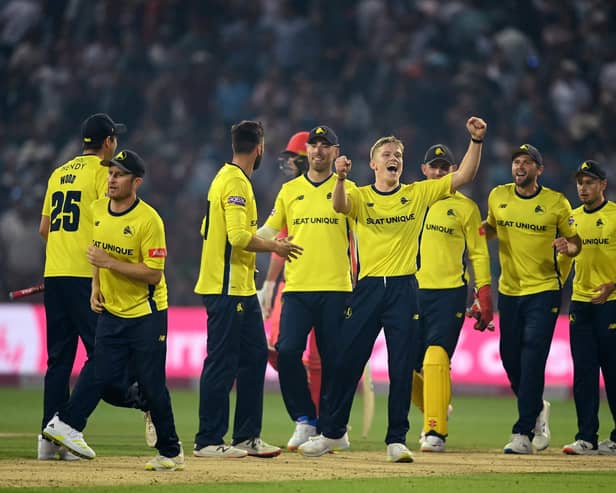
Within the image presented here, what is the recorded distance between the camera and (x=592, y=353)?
9.70 meters

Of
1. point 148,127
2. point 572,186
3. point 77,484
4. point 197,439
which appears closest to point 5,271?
point 148,127

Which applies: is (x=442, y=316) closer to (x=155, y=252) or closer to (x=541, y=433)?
(x=541, y=433)

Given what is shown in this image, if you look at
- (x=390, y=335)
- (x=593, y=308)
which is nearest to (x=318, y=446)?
(x=390, y=335)

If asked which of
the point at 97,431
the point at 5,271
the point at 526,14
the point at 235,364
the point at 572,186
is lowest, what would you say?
the point at 97,431

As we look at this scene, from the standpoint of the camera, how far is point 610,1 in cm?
2027

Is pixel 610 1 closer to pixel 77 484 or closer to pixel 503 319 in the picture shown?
pixel 503 319

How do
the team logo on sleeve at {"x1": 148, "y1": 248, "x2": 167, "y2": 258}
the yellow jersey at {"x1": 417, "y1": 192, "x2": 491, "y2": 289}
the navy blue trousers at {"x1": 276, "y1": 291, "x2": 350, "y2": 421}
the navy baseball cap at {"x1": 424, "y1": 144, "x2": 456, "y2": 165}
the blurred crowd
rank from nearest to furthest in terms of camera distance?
the team logo on sleeve at {"x1": 148, "y1": 248, "x2": 167, "y2": 258} → the navy blue trousers at {"x1": 276, "y1": 291, "x2": 350, "y2": 421} → the yellow jersey at {"x1": 417, "y1": 192, "x2": 491, "y2": 289} → the navy baseball cap at {"x1": 424, "y1": 144, "x2": 456, "y2": 165} → the blurred crowd

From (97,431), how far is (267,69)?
34.0 feet

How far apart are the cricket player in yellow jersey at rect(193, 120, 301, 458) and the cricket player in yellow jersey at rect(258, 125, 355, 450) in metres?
0.38

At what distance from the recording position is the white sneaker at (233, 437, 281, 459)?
8617 mm

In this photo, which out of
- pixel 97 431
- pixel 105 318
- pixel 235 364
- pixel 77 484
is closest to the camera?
pixel 77 484

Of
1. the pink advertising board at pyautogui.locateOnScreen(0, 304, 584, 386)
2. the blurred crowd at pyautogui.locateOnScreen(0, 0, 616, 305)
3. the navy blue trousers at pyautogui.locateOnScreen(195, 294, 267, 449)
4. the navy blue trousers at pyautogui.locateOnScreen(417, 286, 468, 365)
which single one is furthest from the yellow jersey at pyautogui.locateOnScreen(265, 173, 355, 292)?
the blurred crowd at pyautogui.locateOnScreen(0, 0, 616, 305)

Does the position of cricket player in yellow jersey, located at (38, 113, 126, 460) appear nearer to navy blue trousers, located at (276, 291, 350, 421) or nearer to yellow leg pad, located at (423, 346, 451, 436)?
navy blue trousers, located at (276, 291, 350, 421)

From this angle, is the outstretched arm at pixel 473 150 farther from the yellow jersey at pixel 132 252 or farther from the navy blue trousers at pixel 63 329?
the navy blue trousers at pixel 63 329
